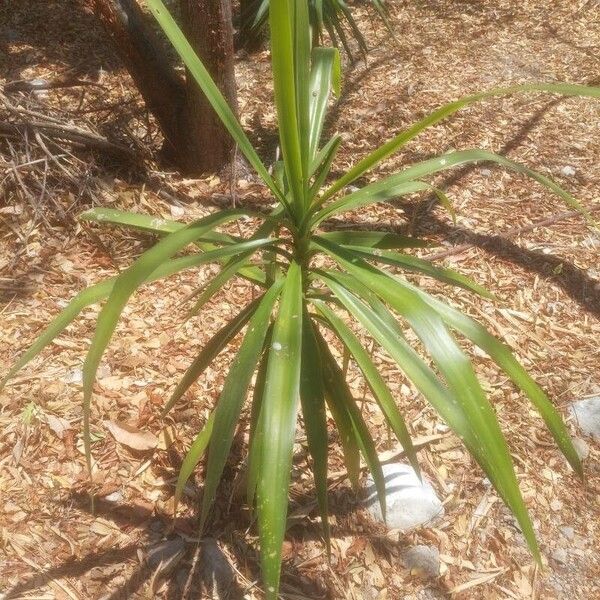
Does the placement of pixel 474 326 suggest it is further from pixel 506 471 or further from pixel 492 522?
pixel 492 522

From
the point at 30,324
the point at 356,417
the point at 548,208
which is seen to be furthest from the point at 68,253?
the point at 548,208

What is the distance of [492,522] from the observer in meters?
1.79

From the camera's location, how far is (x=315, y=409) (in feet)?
4.16

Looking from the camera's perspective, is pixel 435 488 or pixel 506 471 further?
pixel 435 488

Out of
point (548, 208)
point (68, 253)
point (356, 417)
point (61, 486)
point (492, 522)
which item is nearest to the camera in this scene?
point (356, 417)

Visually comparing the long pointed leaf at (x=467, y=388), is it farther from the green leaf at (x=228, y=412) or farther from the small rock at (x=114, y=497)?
the small rock at (x=114, y=497)

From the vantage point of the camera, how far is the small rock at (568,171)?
312 cm

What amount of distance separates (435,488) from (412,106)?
2.61m

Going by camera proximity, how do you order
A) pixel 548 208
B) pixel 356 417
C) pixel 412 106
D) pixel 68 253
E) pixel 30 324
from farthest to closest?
1. pixel 412 106
2. pixel 548 208
3. pixel 68 253
4. pixel 30 324
5. pixel 356 417

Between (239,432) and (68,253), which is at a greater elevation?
(68,253)

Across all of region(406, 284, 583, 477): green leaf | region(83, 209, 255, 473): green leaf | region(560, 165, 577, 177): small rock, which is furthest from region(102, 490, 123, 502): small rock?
region(560, 165, 577, 177): small rock

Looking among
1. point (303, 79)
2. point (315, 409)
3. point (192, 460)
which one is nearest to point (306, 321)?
point (315, 409)

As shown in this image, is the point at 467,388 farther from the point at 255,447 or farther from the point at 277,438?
the point at 255,447

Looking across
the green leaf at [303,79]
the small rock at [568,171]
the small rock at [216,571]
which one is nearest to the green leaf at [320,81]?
the green leaf at [303,79]
